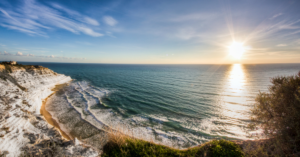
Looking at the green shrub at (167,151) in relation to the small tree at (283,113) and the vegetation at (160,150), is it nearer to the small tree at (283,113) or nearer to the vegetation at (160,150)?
the vegetation at (160,150)

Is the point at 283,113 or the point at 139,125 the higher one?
the point at 283,113

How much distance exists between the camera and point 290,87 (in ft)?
20.5

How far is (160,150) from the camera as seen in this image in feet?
23.2

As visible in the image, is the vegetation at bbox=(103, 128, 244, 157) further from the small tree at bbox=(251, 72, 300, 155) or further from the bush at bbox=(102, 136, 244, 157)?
the small tree at bbox=(251, 72, 300, 155)

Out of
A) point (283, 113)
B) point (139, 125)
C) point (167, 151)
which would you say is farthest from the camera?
point (139, 125)

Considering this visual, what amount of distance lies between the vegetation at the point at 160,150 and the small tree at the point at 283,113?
6.98ft

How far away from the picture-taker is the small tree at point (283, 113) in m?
5.43

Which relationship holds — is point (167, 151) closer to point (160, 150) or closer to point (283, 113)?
point (160, 150)

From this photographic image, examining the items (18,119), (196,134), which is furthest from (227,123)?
(18,119)

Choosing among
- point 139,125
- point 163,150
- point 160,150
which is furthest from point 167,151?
point 139,125

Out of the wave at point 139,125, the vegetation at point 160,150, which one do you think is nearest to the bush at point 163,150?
the vegetation at point 160,150

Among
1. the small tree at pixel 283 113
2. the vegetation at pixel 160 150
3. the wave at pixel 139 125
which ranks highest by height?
the small tree at pixel 283 113

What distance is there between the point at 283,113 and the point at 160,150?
26.1 ft

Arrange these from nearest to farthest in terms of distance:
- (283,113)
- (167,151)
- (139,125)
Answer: (283,113)
(167,151)
(139,125)
